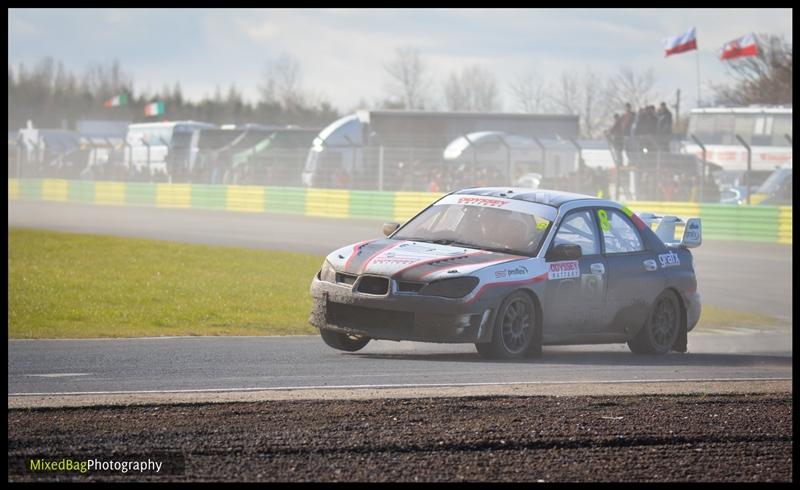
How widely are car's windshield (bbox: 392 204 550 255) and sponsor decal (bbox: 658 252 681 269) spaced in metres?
1.43

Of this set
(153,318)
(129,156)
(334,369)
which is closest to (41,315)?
(153,318)

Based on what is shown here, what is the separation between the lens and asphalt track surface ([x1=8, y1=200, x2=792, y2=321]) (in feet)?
63.1

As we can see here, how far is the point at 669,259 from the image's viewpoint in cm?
1202

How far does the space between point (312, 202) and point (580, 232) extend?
26.5 meters

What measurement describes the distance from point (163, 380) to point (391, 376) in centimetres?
163

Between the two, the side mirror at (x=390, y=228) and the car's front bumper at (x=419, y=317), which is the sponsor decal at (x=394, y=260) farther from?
the side mirror at (x=390, y=228)

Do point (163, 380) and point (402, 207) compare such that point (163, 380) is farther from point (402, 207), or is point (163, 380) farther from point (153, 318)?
point (402, 207)

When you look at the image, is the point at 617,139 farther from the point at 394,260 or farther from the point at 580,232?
the point at 394,260

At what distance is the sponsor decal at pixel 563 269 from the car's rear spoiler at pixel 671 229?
1661mm

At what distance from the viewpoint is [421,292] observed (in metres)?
→ 10.0

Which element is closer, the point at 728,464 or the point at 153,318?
the point at 728,464

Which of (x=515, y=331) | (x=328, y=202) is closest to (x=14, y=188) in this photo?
(x=328, y=202)

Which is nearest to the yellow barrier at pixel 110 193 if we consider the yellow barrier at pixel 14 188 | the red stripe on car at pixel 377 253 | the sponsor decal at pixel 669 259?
the yellow barrier at pixel 14 188

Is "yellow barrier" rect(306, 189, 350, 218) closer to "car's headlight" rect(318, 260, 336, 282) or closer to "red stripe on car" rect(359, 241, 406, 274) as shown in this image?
"red stripe on car" rect(359, 241, 406, 274)
